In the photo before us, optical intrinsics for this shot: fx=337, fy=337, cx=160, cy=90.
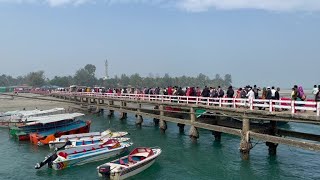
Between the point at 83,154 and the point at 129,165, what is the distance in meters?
4.86

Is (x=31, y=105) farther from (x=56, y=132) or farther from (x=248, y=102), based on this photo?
(x=248, y=102)

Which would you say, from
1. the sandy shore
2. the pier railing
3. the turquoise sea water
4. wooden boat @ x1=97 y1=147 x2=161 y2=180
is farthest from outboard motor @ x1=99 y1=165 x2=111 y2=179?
the sandy shore

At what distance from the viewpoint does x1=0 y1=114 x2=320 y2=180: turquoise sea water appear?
2080cm

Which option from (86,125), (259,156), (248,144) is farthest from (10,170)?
(259,156)

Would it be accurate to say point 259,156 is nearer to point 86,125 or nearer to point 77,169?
point 77,169

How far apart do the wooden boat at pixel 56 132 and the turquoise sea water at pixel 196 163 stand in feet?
2.83

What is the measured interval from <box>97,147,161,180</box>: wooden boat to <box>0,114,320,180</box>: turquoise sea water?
0.58 m

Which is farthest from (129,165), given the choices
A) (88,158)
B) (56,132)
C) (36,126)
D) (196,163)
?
(36,126)

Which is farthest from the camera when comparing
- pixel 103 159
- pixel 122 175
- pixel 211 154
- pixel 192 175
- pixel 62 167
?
pixel 211 154

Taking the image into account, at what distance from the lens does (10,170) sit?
2253 cm

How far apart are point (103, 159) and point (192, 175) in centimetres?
714

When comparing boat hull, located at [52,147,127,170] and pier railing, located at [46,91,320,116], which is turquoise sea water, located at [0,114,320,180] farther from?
pier railing, located at [46,91,320,116]

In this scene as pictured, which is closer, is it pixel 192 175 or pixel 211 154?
pixel 192 175

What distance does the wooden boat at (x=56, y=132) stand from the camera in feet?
99.1
